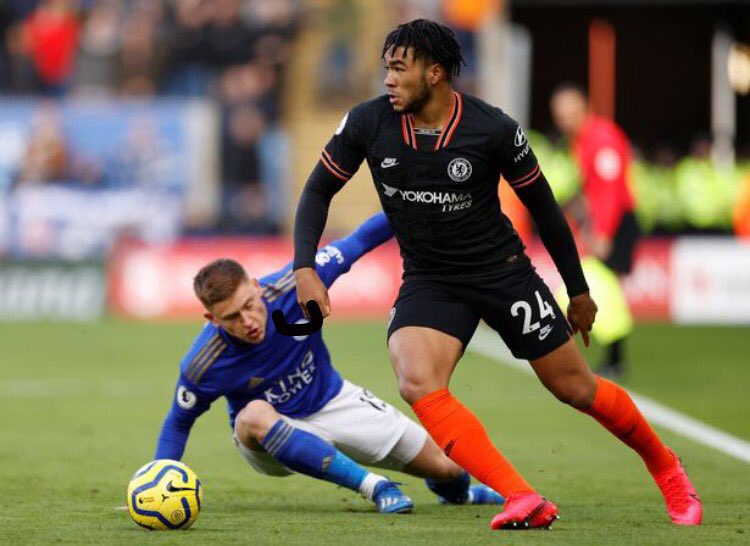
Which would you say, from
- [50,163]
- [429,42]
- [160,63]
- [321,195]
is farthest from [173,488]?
[160,63]

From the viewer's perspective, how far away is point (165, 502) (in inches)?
222

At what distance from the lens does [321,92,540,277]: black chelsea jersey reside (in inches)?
224

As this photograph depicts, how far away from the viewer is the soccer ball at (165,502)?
5.64 metres

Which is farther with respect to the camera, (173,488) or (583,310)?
(583,310)

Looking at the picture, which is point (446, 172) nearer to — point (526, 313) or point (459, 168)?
point (459, 168)

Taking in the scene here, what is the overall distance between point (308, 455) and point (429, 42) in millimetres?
1666

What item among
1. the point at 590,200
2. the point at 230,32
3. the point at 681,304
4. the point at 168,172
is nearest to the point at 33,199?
the point at 168,172

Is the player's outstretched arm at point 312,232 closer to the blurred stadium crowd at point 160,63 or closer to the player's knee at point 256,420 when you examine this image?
the player's knee at point 256,420

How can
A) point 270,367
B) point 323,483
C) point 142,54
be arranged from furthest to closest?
point 142,54
point 323,483
point 270,367

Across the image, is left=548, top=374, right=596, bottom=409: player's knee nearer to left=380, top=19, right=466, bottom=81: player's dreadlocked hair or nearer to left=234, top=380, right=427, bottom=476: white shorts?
left=234, top=380, right=427, bottom=476: white shorts

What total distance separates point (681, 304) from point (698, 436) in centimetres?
896

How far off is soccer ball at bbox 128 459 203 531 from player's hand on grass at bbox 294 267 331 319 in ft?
2.51

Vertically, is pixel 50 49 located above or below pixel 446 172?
above

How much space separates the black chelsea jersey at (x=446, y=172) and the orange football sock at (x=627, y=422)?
636 millimetres
